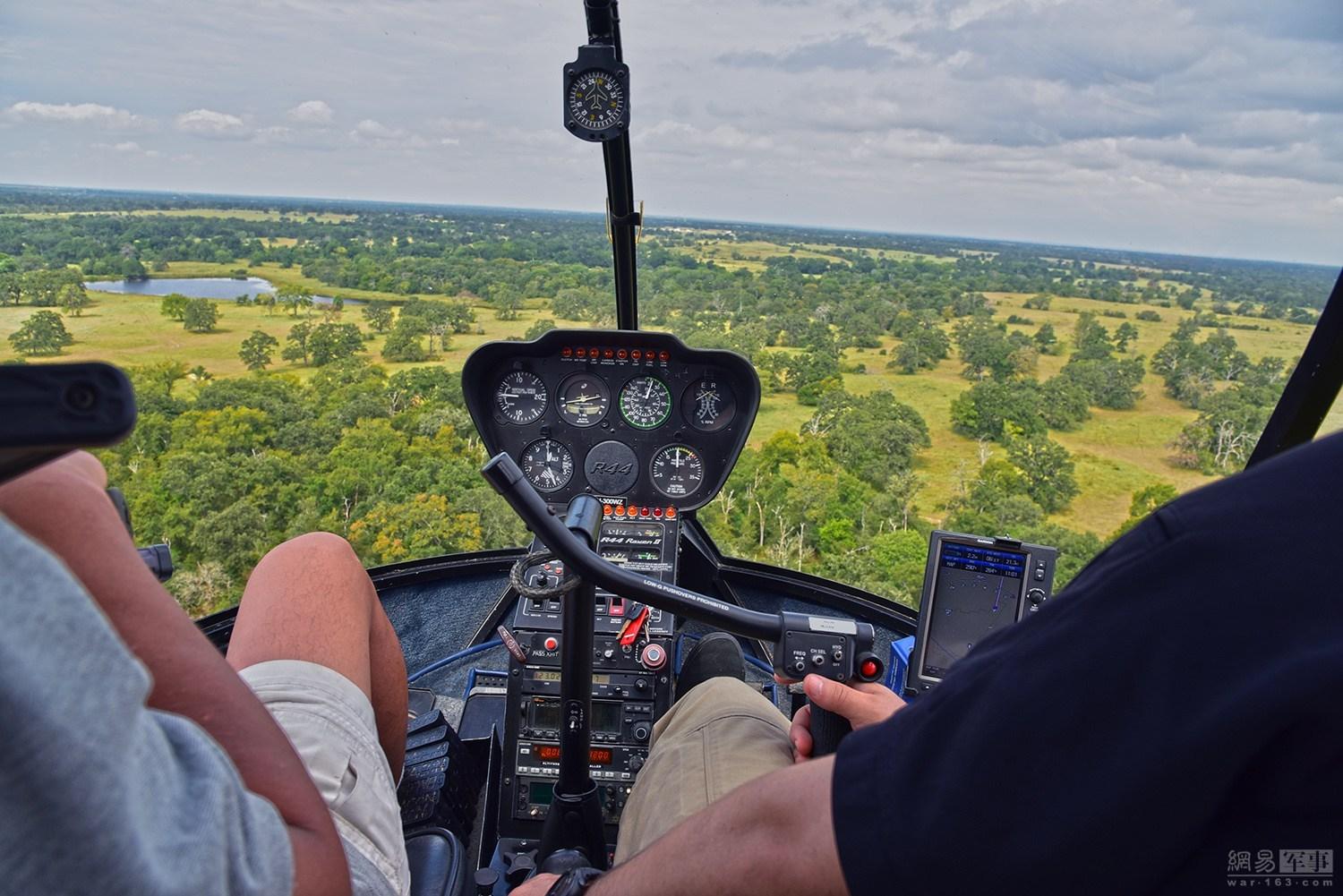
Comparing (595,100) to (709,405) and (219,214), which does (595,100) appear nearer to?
(709,405)

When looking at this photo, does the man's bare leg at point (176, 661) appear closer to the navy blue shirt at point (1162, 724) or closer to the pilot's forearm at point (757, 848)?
the pilot's forearm at point (757, 848)

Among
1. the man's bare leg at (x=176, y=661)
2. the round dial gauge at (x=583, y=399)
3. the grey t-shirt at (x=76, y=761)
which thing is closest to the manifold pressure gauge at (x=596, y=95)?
the round dial gauge at (x=583, y=399)

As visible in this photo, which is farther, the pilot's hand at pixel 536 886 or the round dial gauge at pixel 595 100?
the round dial gauge at pixel 595 100

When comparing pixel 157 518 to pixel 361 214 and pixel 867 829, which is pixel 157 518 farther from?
pixel 867 829

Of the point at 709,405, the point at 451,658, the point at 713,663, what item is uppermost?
the point at 709,405

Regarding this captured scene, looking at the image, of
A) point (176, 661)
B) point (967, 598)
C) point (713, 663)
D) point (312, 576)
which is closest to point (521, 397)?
point (713, 663)

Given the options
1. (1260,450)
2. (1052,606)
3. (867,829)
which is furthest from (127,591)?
(1260,450)
